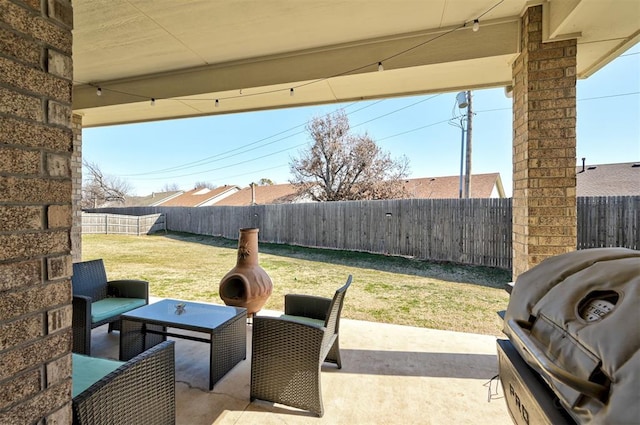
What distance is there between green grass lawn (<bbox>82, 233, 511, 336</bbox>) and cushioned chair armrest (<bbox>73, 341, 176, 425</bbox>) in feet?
9.66

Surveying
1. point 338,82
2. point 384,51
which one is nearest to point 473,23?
point 384,51

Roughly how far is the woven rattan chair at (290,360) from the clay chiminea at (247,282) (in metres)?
1.39

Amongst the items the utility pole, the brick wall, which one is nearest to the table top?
the brick wall

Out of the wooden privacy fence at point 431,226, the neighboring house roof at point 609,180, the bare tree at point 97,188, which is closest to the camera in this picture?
the wooden privacy fence at point 431,226

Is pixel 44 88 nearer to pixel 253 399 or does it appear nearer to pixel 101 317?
pixel 253 399

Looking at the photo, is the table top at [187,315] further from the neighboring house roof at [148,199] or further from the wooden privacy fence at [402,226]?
the neighboring house roof at [148,199]

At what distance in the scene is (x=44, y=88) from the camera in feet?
3.48

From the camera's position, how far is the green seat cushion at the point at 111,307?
312 centimetres

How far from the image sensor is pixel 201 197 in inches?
1107

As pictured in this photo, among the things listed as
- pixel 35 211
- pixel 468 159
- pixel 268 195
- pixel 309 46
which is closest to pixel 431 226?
pixel 468 159

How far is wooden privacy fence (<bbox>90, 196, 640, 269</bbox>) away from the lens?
601cm

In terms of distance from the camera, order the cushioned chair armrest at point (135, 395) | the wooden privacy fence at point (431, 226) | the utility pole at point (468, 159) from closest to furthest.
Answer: the cushioned chair armrest at point (135, 395) → the wooden privacy fence at point (431, 226) → the utility pole at point (468, 159)

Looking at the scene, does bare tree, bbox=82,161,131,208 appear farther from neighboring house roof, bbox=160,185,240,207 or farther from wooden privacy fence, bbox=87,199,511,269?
wooden privacy fence, bbox=87,199,511,269

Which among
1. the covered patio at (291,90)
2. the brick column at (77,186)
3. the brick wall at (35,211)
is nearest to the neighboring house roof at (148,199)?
the brick column at (77,186)
